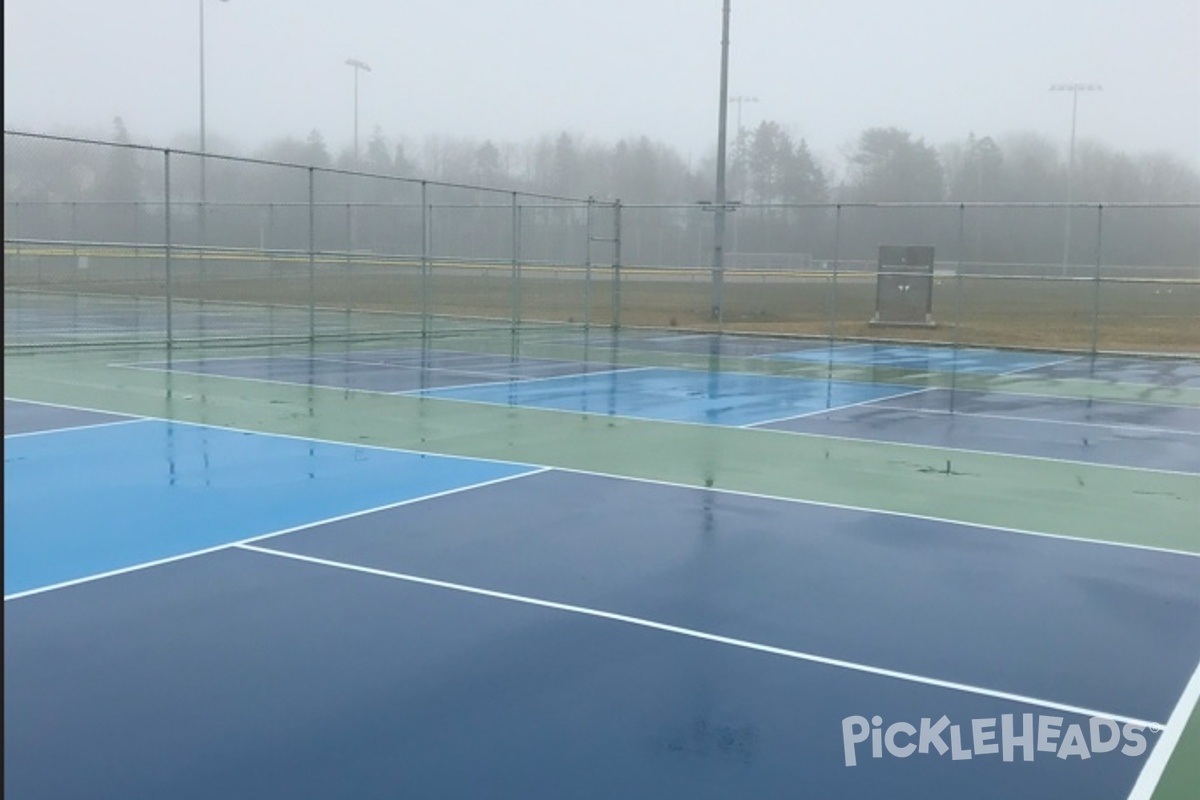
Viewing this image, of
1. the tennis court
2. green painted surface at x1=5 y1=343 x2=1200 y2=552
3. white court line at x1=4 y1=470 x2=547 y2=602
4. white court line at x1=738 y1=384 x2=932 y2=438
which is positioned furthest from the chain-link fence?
white court line at x1=4 y1=470 x2=547 y2=602

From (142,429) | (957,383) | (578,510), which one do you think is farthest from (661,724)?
(957,383)

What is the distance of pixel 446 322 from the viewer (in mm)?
25562

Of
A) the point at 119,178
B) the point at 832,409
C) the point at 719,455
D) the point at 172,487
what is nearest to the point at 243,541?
the point at 172,487

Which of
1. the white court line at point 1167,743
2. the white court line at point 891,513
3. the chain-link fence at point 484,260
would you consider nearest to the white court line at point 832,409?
the white court line at point 891,513

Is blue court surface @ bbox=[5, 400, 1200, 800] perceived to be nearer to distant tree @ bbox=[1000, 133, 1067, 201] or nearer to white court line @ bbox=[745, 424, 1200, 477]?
white court line @ bbox=[745, 424, 1200, 477]

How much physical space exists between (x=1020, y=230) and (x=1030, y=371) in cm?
2456

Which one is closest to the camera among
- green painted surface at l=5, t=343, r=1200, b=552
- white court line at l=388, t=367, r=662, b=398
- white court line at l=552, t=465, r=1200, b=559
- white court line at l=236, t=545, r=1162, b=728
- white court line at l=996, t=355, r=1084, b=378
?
white court line at l=236, t=545, r=1162, b=728

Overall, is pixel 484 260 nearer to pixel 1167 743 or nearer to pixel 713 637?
pixel 713 637

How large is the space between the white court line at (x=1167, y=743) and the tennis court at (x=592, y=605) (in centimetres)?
1

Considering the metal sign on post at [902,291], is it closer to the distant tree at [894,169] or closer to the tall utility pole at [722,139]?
the tall utility pole at [722,139]

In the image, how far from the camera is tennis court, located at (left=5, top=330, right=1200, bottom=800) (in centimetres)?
372

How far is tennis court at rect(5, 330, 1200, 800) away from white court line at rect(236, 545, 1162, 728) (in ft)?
0.06

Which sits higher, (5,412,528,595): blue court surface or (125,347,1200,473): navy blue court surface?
(125,347,1200,473): navy blue court surface

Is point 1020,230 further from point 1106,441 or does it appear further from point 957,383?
point 1106,441
